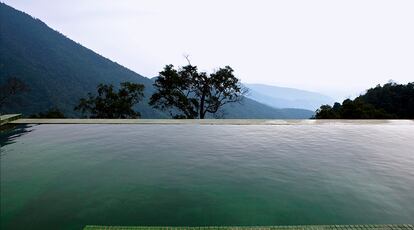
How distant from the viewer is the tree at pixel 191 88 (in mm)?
19031

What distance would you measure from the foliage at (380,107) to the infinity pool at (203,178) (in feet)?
37.0

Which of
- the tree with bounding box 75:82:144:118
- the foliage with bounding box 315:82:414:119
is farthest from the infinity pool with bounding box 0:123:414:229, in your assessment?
the tree with bounding box 75:82:144:118

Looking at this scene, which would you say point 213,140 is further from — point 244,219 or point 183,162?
point 244,219

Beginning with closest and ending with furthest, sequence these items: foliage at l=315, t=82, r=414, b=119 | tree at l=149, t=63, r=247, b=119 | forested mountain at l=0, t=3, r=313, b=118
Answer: foliage at l=315, t=82, r=414, b=119 → tree at l=149, t=63, r=247, b=119 → forested mountain at l=0, t=3, r=313, b=118

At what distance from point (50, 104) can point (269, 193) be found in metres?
54.7

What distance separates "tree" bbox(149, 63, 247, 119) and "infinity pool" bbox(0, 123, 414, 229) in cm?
1152

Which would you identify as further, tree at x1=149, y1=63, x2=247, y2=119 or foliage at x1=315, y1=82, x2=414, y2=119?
tree at x1=149, y1=63, x2=247, y2=119

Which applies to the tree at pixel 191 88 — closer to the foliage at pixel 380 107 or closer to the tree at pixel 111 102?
the tree at pixel 111 102

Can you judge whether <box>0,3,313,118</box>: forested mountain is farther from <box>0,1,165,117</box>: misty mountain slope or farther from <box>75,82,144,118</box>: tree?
<box>75,82,144,118</box>: tree

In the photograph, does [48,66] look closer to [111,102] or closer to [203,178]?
[111,102]

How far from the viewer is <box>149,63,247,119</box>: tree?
62.4ft

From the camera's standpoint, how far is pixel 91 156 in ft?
18.5

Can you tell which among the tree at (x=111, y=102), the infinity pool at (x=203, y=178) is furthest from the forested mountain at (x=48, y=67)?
the infinity pool at (x=203, y=178)

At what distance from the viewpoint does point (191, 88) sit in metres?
19.6
